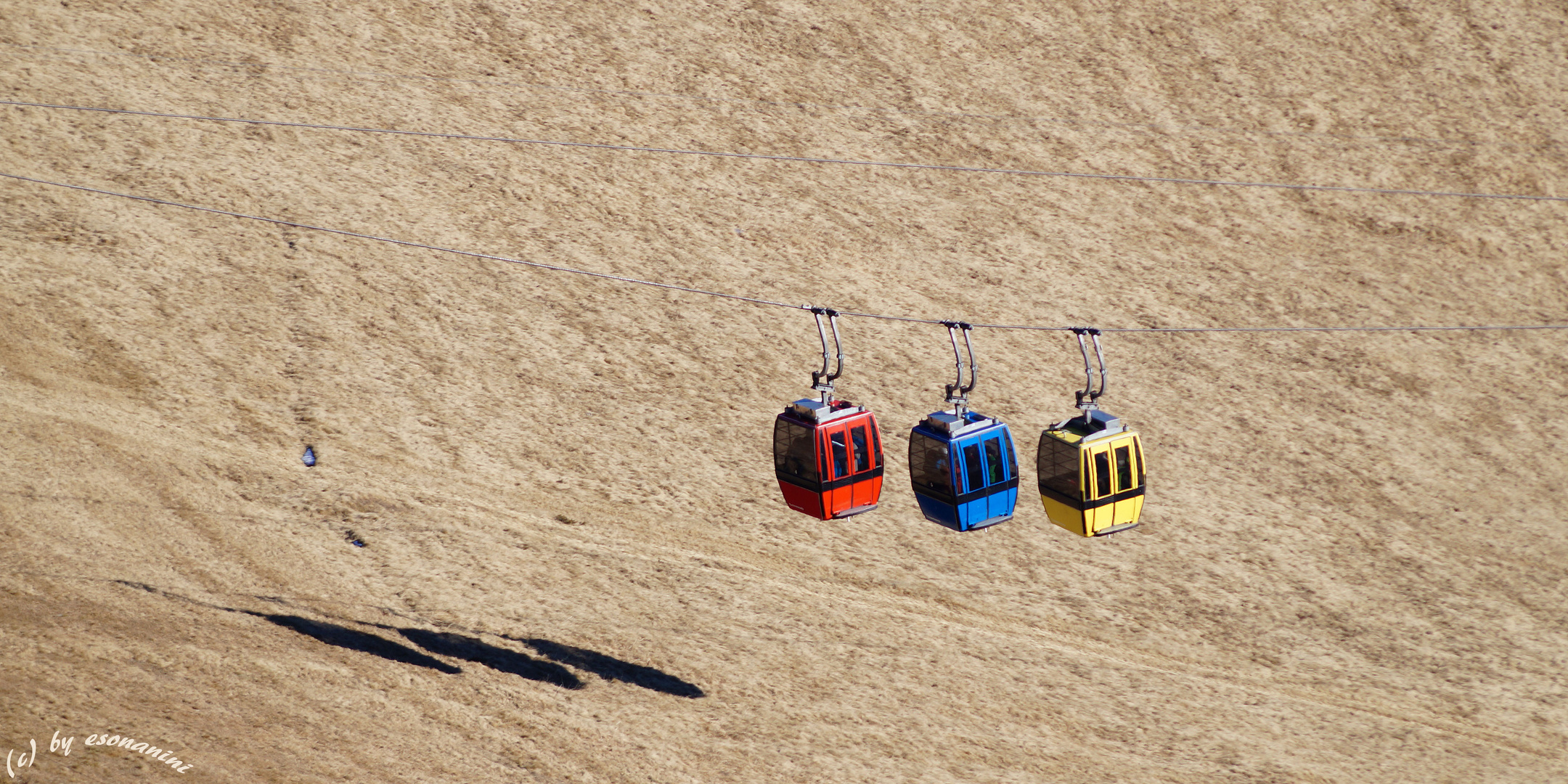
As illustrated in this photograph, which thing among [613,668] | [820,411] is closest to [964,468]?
[820,411]

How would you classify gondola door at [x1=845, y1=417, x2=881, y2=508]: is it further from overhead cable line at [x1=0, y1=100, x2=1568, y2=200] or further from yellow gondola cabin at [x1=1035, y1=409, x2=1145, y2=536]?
overhead cable line at [x1=0, y1=100, x2=1568, y2=200]

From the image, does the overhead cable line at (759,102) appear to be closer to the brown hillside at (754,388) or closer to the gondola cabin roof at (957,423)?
the brown hillside at (754,388)

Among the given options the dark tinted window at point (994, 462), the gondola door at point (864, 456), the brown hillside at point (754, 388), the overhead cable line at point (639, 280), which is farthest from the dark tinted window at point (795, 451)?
the overhead cable line at point (639, 280)

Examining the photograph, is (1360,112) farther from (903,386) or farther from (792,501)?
(792,501)

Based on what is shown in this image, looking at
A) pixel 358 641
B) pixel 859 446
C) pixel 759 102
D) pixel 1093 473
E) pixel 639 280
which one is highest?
pixel 1093 473

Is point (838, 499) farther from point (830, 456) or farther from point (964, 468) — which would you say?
point (964, 468)

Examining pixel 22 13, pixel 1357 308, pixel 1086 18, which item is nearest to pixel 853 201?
pixel 1086 18

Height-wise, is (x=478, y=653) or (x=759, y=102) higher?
(x=759, y=102)
